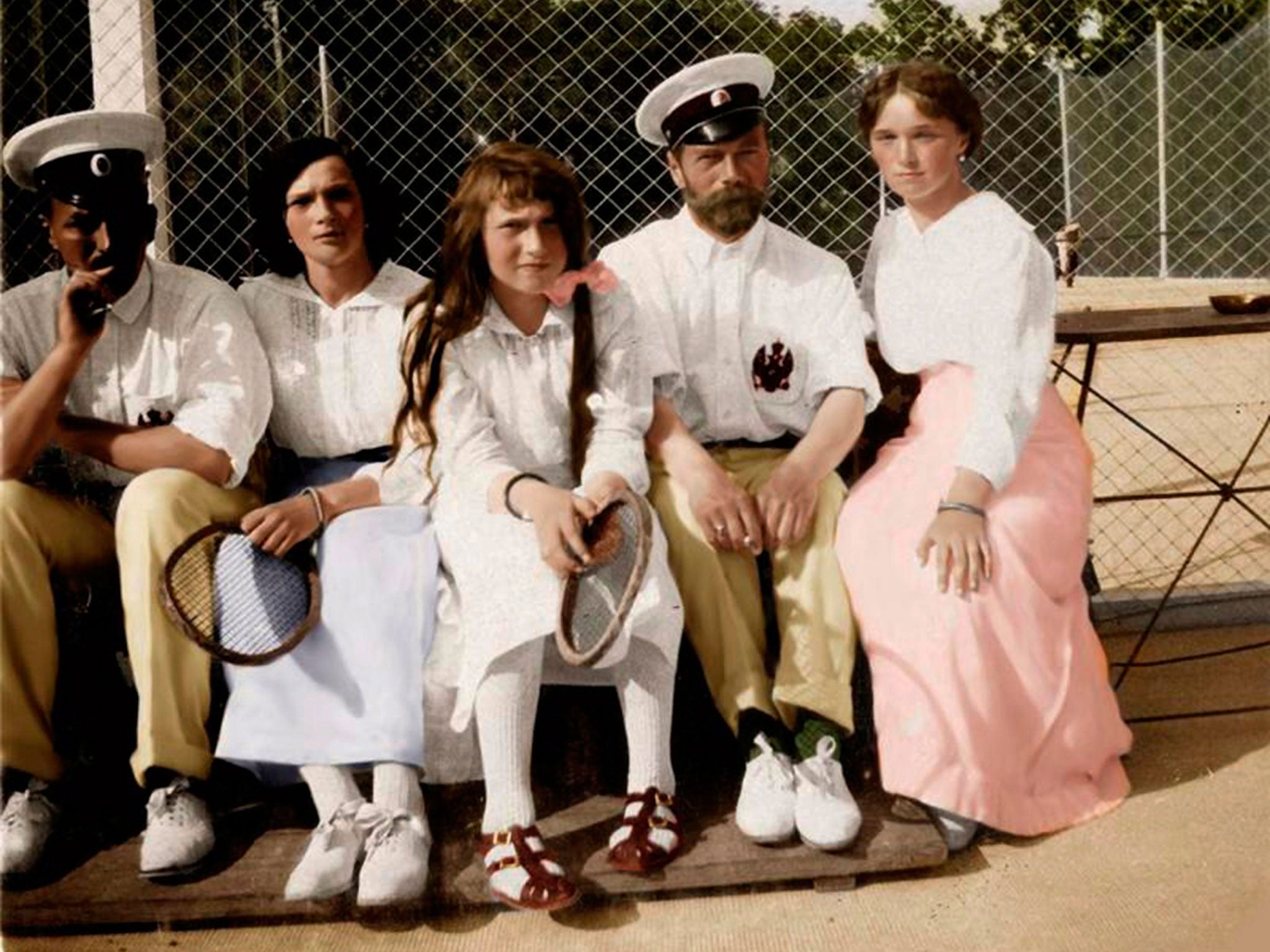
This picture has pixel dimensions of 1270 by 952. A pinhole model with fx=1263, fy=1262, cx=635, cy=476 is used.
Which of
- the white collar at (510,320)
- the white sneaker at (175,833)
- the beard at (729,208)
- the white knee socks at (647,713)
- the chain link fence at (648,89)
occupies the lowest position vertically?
the white sneaker at (175,833)

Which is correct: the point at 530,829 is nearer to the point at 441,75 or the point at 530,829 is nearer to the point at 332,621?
the point at 332,621

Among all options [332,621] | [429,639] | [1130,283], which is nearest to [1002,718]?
[429,639]

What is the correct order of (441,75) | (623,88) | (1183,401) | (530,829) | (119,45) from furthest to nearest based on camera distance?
1. (1183,401)
2. (623,88)
3. (441,75)
4. (119,45)
5. (530,829)

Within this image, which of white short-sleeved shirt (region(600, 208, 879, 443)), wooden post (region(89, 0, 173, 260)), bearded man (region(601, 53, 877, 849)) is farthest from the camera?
wooden post (region(89, 0, 173, 260))

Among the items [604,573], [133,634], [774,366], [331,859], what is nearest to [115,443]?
[133,634]

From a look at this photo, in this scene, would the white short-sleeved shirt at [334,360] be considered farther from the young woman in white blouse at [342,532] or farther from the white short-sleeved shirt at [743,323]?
the white short-sleeved shirt at [743,323]

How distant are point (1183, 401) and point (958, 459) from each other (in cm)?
629

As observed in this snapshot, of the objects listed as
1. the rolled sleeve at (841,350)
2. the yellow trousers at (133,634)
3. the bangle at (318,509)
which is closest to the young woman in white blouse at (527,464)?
the bangle at (318,509)

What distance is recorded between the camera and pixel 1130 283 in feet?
19.5

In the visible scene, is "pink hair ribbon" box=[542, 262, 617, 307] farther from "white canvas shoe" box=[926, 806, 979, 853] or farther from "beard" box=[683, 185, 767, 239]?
"white canvas shoe" box=[926, 806, 979, 853]

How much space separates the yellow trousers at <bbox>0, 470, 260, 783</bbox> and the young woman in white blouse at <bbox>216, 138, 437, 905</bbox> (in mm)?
104

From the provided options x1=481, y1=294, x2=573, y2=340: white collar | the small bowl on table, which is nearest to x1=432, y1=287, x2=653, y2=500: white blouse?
x1=481, y1=294, x2=573, y2=340: white collar

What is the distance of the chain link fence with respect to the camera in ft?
13.1

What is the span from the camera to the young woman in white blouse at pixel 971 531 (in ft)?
10.2
